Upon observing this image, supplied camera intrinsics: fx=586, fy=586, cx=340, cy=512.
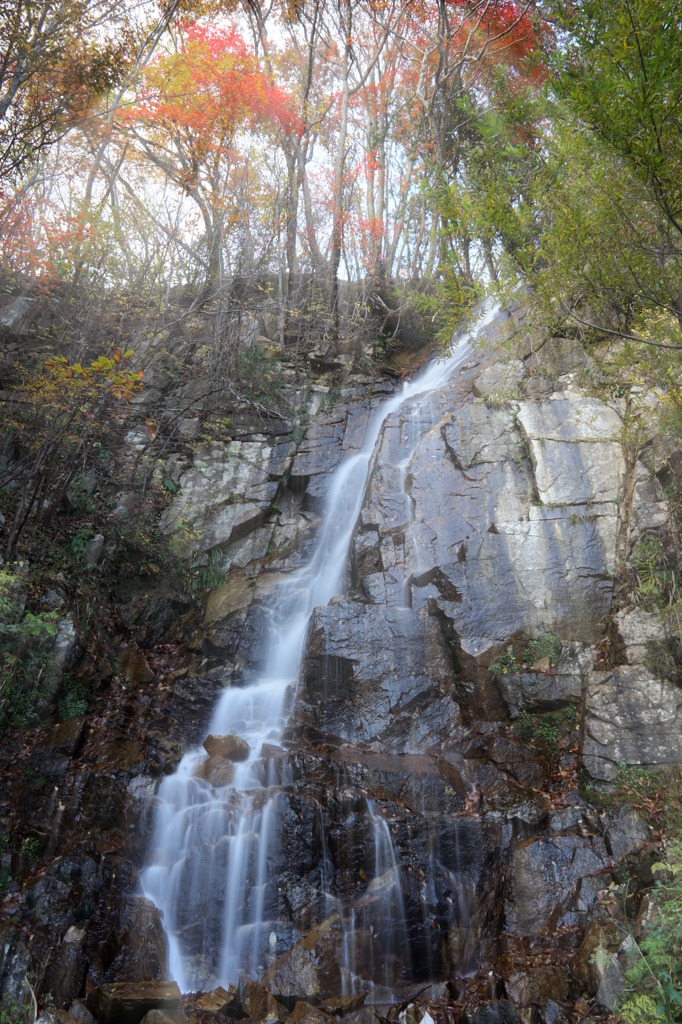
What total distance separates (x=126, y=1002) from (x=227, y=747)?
109 inches

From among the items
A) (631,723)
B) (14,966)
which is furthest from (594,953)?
(14,966)

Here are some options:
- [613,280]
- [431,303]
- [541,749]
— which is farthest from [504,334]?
[541,749]

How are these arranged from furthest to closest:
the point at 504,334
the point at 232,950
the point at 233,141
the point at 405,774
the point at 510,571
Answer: the point at 233,141 → the point at 504,334 → the point at 510,571 → the point at 405,774 → the point at 232,950

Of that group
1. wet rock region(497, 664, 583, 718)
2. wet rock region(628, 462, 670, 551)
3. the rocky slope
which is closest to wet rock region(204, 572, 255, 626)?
the rocky slope

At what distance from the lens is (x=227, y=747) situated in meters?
7.47

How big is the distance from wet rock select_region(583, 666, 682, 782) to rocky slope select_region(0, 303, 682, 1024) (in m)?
0.02

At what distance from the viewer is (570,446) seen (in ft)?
29.2

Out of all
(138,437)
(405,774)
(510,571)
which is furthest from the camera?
(138,437)

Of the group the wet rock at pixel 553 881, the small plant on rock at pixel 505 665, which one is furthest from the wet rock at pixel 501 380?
the wet rock at pixel 553 881

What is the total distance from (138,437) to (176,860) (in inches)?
332

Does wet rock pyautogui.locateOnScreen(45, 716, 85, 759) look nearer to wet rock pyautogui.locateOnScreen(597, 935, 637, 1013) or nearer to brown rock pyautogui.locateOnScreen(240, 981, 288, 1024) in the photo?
brown rock pyautogui.locateOnScreen(240, 981, 288, 1024)

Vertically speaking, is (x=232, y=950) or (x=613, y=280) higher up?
(x=613, y=280)

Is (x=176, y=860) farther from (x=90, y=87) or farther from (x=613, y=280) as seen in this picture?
(x=90, y=87)

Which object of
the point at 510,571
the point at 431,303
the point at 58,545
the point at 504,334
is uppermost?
the point at 431,303
